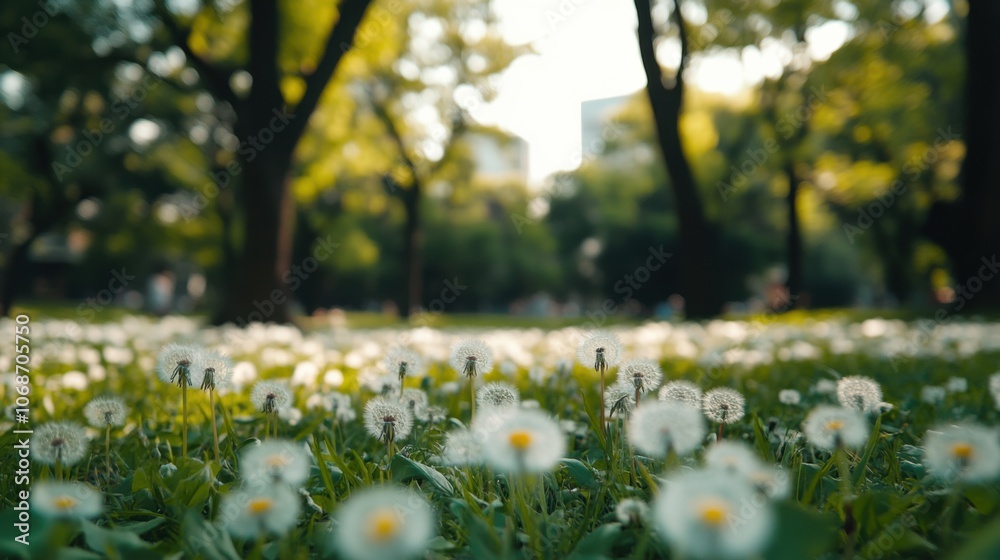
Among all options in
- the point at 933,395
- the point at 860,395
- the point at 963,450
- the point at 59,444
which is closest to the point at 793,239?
the point at 933,395

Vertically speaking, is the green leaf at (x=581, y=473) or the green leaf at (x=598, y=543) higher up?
the green leaf at (x=581, y=473)

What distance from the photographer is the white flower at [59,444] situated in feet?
4.67

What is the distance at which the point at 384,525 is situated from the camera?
32.8 inches

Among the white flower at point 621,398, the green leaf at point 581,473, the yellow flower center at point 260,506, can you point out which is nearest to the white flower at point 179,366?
the yellow flower center at point 260,506

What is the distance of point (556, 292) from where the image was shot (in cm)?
3675

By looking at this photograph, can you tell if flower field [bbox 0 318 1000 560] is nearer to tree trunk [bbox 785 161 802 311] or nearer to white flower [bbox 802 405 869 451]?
white flower [bbox 802 405 869 451]

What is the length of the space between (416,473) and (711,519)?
979 millimetres

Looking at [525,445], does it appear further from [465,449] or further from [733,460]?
[465,449]

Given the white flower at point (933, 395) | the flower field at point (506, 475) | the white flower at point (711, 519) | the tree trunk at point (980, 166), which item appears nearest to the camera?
the white flower at point (711, 519)

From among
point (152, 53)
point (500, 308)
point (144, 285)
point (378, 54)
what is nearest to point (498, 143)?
point (378, 54)

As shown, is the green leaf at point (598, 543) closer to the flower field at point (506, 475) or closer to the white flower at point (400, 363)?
the flower field at point (506, 475)

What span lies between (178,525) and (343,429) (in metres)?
1.00

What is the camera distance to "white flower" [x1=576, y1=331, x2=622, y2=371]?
5.44 ft

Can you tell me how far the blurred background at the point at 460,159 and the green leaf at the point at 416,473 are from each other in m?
6.39
